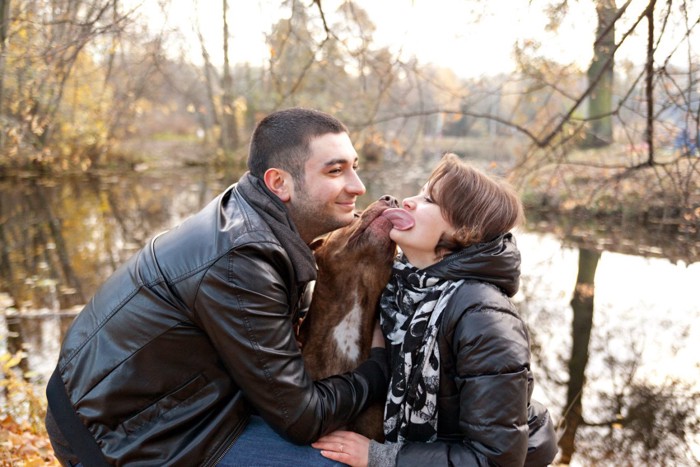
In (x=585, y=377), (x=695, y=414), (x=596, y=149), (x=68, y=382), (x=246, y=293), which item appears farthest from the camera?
(x=596, y=149)

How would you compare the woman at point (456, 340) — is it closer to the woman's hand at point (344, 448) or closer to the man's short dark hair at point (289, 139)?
the woman's hand at point (344, 448)

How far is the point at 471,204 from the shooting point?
238 cm

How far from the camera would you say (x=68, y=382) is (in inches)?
88.0

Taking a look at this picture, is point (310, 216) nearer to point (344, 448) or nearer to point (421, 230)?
point (421, 230)

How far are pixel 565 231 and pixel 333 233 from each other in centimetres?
1091

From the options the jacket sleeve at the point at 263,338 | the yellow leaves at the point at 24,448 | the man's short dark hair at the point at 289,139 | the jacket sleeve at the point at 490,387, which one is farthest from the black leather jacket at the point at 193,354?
the yellow leaves at the point at 24,448

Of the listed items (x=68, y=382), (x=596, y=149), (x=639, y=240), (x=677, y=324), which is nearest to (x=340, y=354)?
(x=68, y=382)

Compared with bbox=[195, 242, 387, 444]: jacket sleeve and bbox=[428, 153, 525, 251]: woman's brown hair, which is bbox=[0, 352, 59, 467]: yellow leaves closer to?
bbox=[195, 242, 387, 444]: jacket sleeve

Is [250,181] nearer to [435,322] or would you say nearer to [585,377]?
[435,322]

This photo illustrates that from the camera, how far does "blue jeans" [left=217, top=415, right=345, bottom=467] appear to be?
2.30 meters

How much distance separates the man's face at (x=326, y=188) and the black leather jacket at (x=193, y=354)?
36 centimetres

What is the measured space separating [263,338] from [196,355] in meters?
0.28

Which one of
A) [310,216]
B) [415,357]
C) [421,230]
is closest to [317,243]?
[310,216]

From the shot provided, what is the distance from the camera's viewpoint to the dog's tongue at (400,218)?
2.47 m
